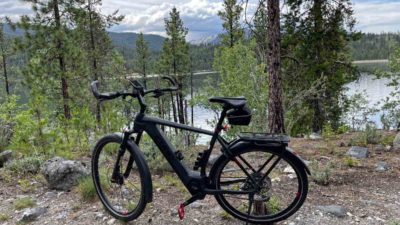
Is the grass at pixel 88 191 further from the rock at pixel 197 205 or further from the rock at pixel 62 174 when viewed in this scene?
the rock at pixel 197 205

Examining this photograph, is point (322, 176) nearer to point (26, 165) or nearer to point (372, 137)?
point (372, 137)

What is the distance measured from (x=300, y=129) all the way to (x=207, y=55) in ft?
250

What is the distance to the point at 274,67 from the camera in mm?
6234

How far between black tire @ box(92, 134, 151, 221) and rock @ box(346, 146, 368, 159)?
355 cm

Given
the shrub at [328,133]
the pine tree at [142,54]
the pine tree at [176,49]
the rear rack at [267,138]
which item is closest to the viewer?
the rear rack at [267,138]

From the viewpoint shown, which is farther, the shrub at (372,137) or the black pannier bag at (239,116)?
the shrub at (372,137)

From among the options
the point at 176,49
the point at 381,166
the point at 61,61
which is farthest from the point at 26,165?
the point at 176,49

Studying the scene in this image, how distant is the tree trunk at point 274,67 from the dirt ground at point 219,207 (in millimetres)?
1551

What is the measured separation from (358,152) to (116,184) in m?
4.03

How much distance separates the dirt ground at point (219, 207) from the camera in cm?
367

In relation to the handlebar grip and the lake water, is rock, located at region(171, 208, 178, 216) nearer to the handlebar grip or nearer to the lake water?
the handlebar grip

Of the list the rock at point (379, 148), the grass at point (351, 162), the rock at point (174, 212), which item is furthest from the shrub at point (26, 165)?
the rock at point (379, 148)

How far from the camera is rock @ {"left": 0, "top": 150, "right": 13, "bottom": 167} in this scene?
5.88 m

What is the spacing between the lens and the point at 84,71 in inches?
733
